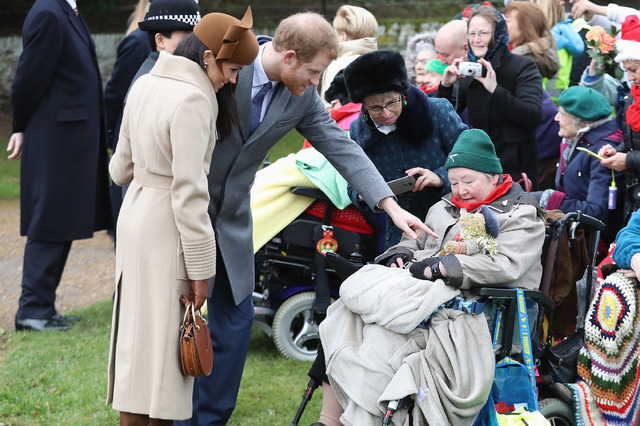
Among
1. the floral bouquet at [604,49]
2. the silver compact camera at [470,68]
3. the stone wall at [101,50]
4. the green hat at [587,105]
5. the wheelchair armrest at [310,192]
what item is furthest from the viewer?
the stone wall at [101,50]

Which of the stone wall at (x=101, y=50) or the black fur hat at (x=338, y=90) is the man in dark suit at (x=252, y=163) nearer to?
the black fur hat at (x=338, y=90)

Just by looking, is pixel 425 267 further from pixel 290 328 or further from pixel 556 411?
pixel 290 328

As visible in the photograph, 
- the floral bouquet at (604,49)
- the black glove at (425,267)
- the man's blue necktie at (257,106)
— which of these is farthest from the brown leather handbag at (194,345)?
the floral bouquet at (604,49)

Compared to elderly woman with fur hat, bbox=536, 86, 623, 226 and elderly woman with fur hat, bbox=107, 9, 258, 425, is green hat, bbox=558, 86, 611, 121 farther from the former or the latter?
elderly woman with fur hat, bbox=107, 9, 258, 425

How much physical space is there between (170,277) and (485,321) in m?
1.33

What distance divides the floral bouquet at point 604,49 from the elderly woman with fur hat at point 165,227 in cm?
325

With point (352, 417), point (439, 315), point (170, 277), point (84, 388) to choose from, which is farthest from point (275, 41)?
point (84, 388)

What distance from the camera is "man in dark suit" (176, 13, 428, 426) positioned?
346 cm

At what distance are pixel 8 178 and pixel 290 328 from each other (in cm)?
749

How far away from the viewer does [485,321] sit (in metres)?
3.57

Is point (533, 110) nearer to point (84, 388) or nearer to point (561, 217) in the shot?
point (561, 217)

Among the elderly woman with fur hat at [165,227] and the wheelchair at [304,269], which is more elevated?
the elderly woman with fur hat at [165,227]

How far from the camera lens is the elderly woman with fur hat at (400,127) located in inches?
162

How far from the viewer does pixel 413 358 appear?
349 centimetres
